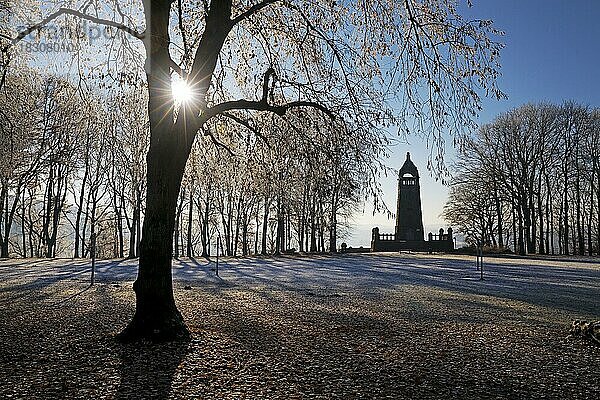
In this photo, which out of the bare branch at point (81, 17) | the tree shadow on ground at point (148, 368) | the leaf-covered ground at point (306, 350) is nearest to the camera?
the tree shadow on ground at point (148, 368)

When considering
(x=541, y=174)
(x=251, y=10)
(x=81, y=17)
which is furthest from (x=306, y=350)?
(x=541, y=174)

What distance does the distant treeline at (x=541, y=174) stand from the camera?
125ft

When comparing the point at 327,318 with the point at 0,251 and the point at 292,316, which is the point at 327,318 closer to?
the point at 292,316

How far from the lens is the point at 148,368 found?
5.27 meters

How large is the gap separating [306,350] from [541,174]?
37.8 meters

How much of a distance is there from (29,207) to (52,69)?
30620 mm

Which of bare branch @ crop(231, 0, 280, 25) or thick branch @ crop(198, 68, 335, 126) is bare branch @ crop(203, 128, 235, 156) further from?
bare branch @ crop(231, 0, 280, 25)

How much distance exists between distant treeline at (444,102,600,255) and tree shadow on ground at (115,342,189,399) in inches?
1385

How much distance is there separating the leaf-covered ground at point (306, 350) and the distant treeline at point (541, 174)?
2956 cm

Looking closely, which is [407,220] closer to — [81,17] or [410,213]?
[410,213]

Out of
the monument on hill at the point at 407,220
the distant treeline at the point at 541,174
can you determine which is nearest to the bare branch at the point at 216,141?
the distant treeline at the point at 541,174

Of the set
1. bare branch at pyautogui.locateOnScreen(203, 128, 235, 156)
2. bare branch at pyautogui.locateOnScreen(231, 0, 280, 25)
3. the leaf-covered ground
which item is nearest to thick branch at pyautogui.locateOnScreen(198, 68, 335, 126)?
bare branch at pyautogui.locateOnScreen(231, 0, 280, 25)

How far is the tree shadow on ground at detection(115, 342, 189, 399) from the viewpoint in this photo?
14.7 feet

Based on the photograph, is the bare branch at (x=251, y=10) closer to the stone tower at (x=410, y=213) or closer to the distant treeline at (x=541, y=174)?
the distant treeline at (x=541, y=174)
